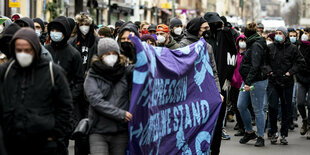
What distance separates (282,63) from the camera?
38.5ft

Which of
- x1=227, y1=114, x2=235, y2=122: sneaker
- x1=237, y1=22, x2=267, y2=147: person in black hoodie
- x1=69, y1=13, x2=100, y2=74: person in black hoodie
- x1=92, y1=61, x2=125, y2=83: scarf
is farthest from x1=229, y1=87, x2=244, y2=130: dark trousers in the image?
x1=92, y1=61, x2=125, y2=83: scarf

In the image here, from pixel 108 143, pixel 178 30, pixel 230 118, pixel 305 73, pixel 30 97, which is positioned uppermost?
pixel 178 30

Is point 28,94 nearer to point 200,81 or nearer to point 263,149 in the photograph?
point 200,81

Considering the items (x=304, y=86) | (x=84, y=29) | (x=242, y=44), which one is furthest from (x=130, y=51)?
(x=304, y=86)

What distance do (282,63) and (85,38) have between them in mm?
4043

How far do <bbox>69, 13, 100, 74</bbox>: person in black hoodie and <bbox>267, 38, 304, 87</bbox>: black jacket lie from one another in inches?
144

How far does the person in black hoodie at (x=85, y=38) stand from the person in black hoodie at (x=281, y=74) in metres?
3.66

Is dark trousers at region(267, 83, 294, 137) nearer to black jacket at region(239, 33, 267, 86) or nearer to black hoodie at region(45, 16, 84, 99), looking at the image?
black jacket at region(239, 33, 267, 86)

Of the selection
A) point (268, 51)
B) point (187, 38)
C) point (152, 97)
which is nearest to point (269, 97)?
point (268, 51)

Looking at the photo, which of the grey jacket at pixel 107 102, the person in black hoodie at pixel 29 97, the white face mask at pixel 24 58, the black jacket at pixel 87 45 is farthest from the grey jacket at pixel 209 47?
the white face mask at pixel 24 58

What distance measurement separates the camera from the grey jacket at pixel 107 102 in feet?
21.2

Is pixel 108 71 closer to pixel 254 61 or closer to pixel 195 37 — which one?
pixel 195 37

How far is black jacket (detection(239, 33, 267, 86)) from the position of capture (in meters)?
10.8

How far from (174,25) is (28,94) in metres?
9.75
